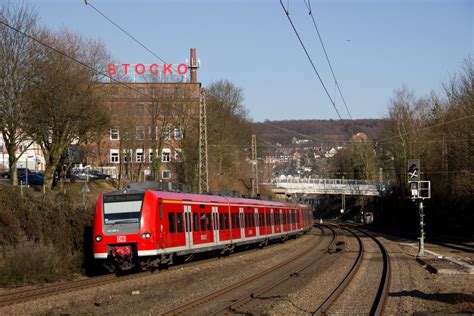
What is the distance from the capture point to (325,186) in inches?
3622

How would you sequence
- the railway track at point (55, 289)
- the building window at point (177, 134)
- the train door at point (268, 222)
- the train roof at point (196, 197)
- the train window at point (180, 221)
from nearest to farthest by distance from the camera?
1. the railway track at point (55, 289)
2. the train roof at point (196, 197)
3. the train window at point (180, 221)
4. the train door at point (268, 222)
5. the building window at point (177, 134)

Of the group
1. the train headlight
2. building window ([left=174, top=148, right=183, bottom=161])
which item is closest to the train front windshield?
the train headlight

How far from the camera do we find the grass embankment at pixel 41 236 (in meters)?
17.9

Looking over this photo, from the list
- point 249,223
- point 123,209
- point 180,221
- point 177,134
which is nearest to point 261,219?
point 249,223

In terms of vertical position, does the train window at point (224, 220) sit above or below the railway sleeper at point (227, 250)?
above

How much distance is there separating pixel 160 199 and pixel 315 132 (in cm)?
13789

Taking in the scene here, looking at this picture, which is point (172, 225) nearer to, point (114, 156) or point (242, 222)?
point (242, 222)

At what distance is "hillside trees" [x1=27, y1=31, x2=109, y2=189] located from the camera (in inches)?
1336

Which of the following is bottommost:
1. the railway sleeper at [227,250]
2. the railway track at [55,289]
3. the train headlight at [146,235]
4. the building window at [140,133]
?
the railway sleeper at [227,250]

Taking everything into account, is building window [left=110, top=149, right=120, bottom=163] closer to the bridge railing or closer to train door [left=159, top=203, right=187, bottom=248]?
the bridge railing

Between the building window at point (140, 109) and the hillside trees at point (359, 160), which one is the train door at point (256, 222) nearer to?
the building window at point (140, 109)

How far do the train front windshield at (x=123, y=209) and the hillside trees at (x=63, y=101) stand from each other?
1474cm

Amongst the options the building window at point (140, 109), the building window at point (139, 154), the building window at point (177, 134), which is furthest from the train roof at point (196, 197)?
the building window at point (139, 154)

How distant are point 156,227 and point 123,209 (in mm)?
1114
